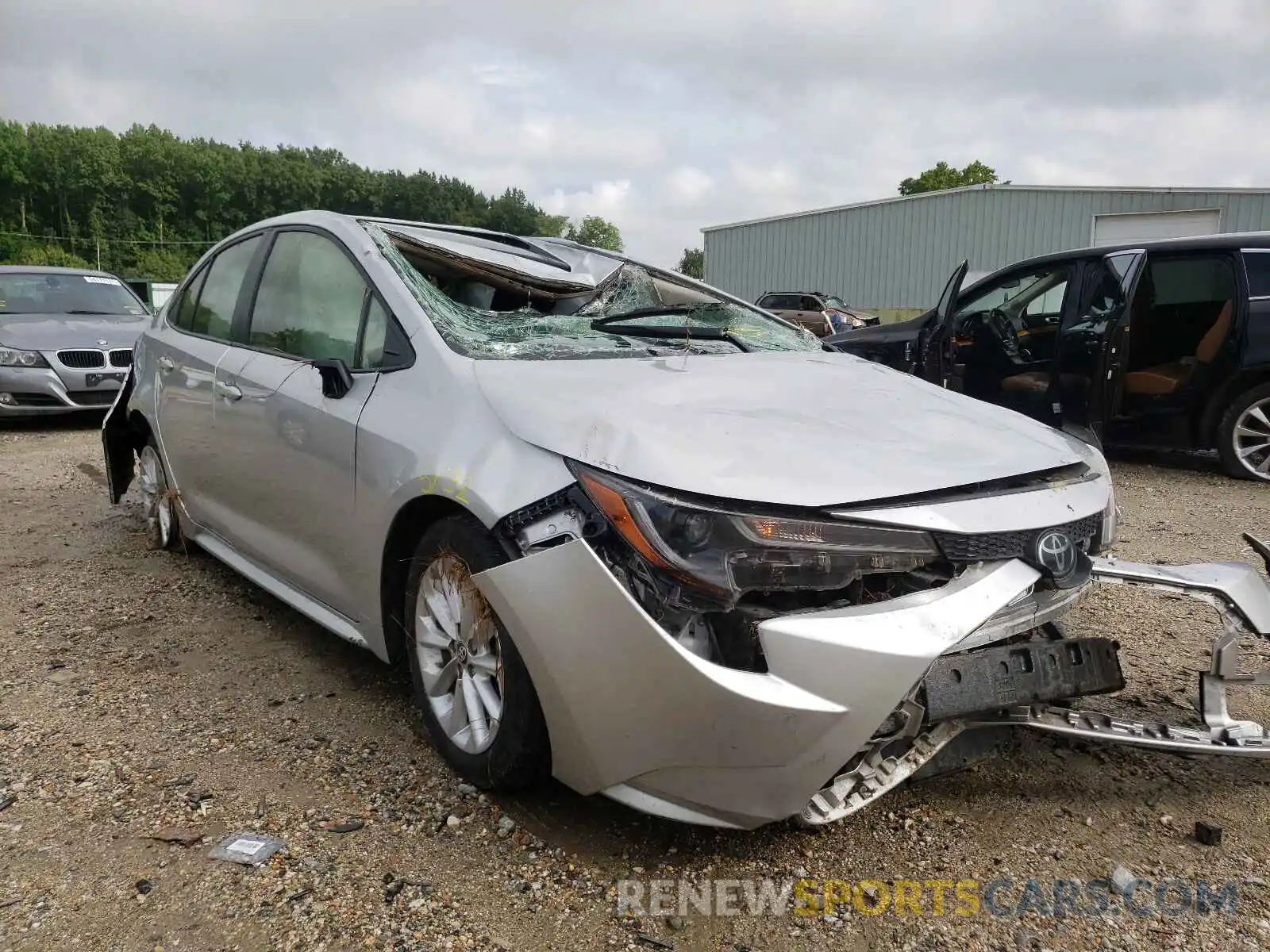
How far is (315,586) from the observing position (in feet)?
9.79

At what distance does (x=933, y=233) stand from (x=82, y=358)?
21.1 m

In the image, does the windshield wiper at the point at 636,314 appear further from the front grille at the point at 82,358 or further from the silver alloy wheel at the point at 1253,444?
the front grille at the point at 82,358

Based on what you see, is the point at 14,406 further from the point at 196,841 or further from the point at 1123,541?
the point at 1123,541

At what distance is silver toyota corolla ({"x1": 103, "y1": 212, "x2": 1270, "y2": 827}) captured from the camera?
1.84 meters

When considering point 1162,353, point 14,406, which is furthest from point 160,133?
point 1162,353

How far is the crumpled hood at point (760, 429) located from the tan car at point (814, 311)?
17.5 meters

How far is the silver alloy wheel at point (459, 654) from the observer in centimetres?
226

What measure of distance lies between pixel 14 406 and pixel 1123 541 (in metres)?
9.09

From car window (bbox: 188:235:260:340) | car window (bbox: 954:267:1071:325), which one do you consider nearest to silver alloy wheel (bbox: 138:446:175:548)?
car window (bbox: 188:235:260:340)

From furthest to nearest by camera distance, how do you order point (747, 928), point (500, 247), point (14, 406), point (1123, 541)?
point (14, 406), point (1123, 541), point (500, 247), point (747, 928)

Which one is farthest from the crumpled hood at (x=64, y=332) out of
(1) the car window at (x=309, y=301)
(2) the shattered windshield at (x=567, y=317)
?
(2) the shattered windshield at (x=567, y=317)

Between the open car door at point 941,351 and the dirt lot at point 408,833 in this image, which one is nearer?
the dirt lot at point 408,833

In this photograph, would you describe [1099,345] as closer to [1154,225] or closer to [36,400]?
[36,400]

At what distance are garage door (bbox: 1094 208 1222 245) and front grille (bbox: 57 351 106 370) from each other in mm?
19810
